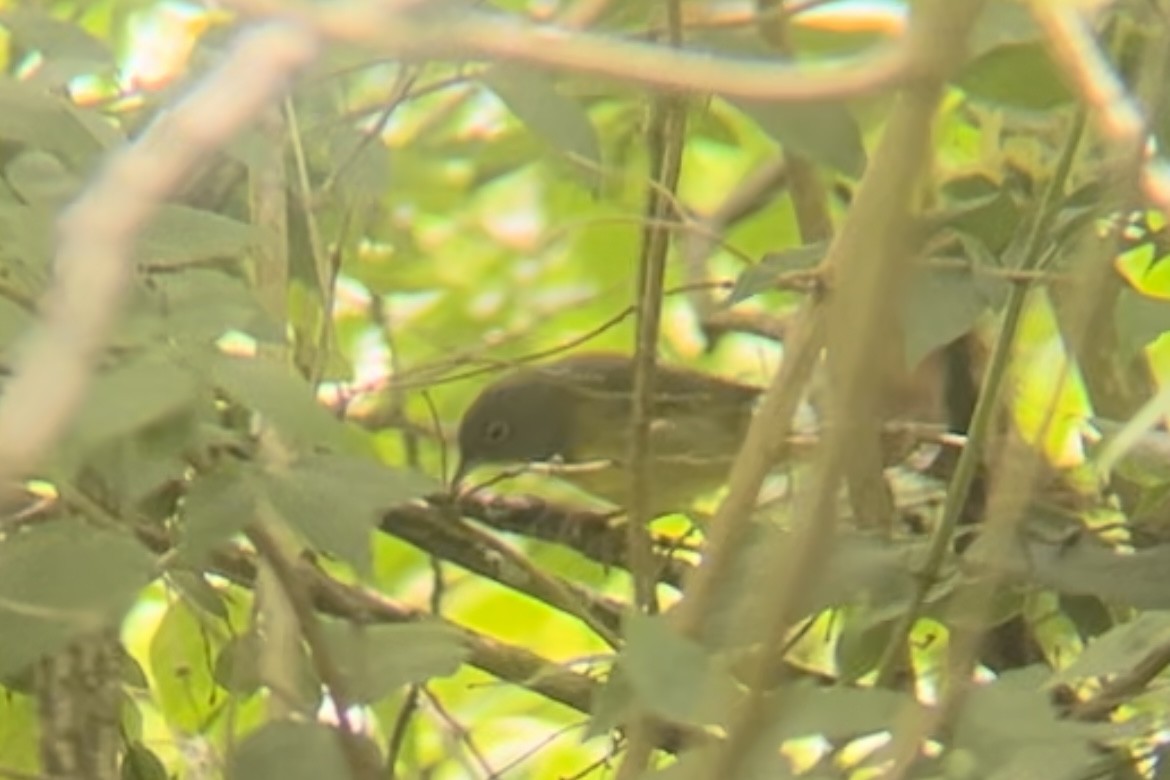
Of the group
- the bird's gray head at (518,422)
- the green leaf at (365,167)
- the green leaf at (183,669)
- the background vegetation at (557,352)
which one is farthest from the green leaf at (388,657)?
the bird's gray head at (518,422)

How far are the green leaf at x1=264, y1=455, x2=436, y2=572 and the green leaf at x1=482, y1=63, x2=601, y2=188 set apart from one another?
24 centimetres

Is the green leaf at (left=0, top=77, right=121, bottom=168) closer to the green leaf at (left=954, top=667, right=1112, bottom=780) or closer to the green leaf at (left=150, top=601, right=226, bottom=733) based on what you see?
the green leaf at (left=954, top=667, right=1112, bottom=780)

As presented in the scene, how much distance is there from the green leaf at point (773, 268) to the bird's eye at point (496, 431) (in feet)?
4.89

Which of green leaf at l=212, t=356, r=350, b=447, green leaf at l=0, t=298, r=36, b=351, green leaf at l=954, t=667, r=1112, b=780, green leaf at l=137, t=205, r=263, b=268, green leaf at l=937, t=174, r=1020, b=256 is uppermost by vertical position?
green leaf at l=0, t=298, r=36, b=351

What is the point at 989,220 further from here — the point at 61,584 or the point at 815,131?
the point at 61,584

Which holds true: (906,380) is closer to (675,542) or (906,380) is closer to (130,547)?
(675,542)

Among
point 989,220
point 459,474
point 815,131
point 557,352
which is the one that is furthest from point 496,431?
point 815,131

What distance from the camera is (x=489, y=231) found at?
84.6 inches

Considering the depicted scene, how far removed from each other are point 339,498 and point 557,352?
22.8 inches

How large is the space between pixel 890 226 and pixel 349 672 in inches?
18.6

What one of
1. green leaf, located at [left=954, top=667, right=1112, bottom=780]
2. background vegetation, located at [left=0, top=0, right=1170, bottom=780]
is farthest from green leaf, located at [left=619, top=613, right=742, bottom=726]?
green leaf, located at [left=954, top=667, right=1112, bottom=780]

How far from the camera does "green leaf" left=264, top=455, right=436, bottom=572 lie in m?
1.08

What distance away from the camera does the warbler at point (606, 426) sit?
2123mm

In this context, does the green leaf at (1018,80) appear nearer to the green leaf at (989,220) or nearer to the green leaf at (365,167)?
the green leaf at (989,220)
